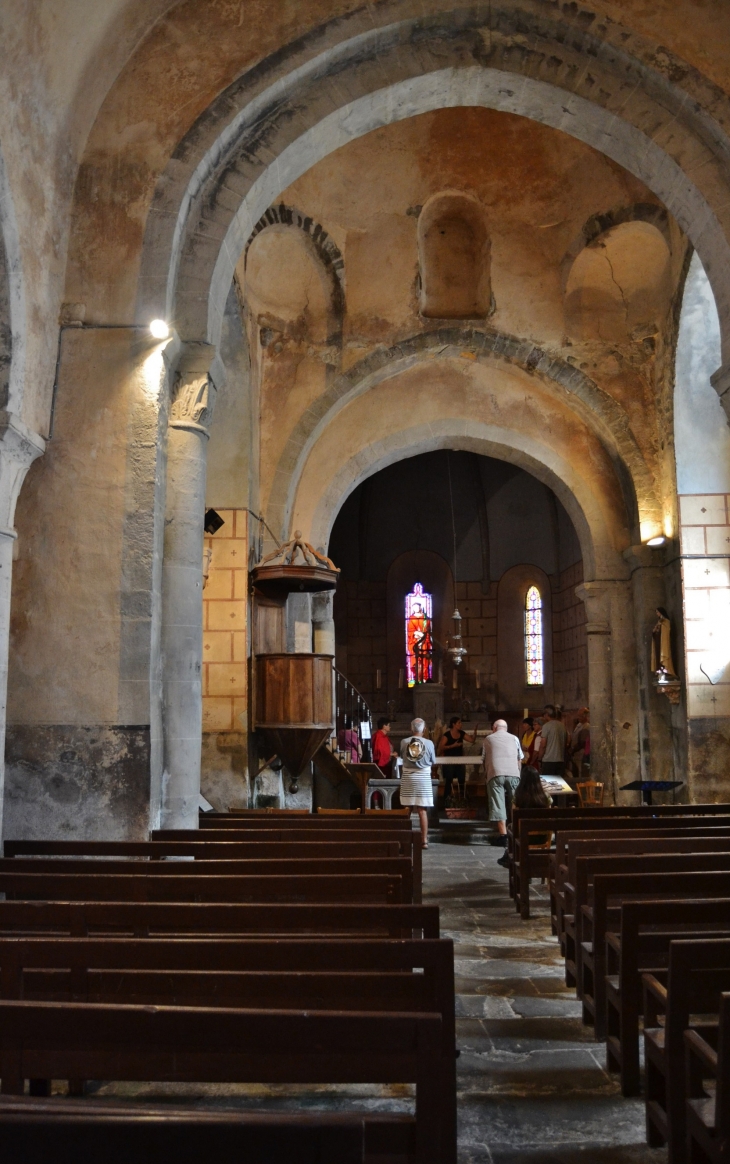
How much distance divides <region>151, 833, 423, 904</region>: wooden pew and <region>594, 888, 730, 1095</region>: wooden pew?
2.04m

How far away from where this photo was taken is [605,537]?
1448 centimetres

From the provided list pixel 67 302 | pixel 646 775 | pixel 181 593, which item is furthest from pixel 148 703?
pixel 646 775

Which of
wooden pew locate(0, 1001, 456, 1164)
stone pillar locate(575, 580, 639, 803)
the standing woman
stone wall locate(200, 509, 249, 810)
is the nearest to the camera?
wooden pew locate(0, 1001, 456, 1164)

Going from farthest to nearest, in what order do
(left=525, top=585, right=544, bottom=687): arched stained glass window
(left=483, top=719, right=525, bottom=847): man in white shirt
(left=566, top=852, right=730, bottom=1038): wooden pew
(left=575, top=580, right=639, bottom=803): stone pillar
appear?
(left=525, top=585, right=544, bottom=687): arched stained glass window, (left=575, top=580, right=639, bottom=803): stone pillar, (left=483, top=719, right=525, bottom=847): man in white shirt, (left=566, top=852, right=730, bottom=1038): wooden pew

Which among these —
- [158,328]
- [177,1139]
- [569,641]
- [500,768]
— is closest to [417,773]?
[500,768]

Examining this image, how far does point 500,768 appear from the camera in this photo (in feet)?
37.5

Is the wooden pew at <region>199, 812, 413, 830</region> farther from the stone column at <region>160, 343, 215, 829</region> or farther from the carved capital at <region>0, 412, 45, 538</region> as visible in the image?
the carved capital at <region>0, 412, 45, 538</region>

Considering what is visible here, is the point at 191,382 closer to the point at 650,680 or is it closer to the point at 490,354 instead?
the point at 490,354

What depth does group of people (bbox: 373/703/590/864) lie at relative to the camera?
398 inches

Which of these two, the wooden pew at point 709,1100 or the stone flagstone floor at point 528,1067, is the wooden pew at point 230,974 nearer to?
the wooden pew at point 709,1100

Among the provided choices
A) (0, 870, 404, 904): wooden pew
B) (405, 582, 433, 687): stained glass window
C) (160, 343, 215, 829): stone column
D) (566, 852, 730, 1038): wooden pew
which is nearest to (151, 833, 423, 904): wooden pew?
(160, 343, 215, 829): stone column

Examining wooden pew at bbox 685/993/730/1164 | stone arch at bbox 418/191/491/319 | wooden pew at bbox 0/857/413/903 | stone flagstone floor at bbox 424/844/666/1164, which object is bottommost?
stone flagstone floor at bbox 424/844/666/1164

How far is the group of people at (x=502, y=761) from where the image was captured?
10105mm

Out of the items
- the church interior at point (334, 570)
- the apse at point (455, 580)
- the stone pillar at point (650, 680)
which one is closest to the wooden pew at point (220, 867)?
the church interior at point (334, 570)
